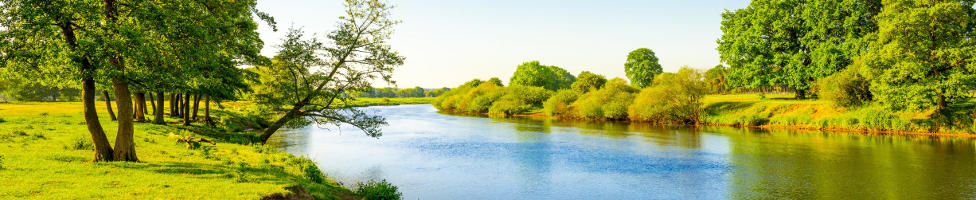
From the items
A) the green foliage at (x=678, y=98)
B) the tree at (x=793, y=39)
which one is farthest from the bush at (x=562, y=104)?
the tree at (x=793, y=39)

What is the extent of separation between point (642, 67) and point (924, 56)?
56597 mm

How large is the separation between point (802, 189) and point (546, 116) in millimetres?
55476

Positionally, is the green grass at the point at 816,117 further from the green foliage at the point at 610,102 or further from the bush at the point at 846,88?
the green foliage at the point at 610,102

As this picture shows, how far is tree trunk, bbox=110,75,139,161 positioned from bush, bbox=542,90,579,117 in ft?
192

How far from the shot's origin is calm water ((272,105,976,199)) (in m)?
19.1

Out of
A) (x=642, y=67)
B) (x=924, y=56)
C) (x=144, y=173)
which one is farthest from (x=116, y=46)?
(x=642, y=67)

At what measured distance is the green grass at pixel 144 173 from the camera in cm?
1090

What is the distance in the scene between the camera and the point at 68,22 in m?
12.3

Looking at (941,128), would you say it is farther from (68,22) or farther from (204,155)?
(68,22)

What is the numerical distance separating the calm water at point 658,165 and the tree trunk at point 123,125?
887cm

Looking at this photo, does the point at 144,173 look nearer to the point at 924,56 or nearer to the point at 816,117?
the point at 924,56

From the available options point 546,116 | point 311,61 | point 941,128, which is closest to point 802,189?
point 311,61

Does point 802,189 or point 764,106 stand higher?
point 764,106

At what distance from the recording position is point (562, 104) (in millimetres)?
70375
